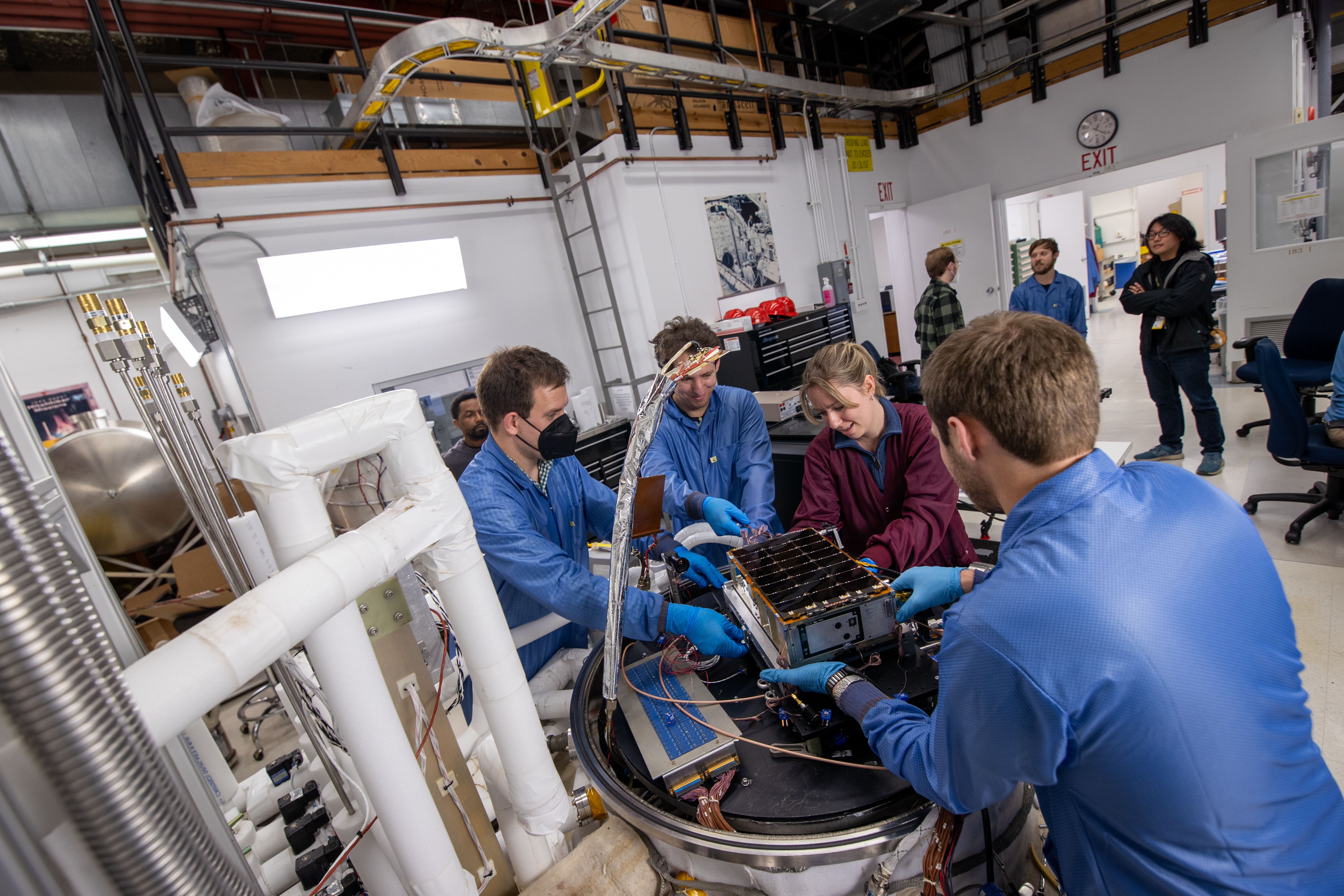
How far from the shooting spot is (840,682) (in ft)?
3.31

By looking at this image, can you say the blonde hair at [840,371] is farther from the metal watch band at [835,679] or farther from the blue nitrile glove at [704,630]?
the metal watch band at [835,679]

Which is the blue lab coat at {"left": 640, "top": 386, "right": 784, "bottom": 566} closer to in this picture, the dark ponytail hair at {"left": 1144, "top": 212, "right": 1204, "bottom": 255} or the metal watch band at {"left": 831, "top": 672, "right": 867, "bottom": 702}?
the metal watch band at {"left": 831, "top": 672, "right": 867, "bottom": 702}

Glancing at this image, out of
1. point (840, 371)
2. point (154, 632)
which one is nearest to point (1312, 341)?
point (840, 371)

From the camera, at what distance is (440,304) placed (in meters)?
3.89

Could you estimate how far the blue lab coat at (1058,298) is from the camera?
4.09 m

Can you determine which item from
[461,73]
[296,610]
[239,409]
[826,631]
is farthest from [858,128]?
[296,610]

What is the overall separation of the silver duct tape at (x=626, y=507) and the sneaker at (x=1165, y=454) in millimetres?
3847

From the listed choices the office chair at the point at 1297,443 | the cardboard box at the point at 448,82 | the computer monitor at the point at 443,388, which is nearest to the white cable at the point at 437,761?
the computer monitor at the point at 443,388

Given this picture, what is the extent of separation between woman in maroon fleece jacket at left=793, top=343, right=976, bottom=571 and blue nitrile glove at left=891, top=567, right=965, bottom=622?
0.25m

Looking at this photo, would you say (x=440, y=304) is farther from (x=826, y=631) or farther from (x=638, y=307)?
(x=826, y=631)

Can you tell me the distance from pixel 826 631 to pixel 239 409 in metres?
3.82

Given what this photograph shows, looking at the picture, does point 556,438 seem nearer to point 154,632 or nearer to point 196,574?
point 196,574

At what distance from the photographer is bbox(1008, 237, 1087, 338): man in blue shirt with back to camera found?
4.08 meters

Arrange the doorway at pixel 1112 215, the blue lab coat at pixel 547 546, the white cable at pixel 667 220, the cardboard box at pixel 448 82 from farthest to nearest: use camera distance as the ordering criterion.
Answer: the doorway at pixel 1112 215 < the white cable at pixel 667 220 < the cardboard box at pixel 448 82 < the blue lab coat at pixel 547 546
